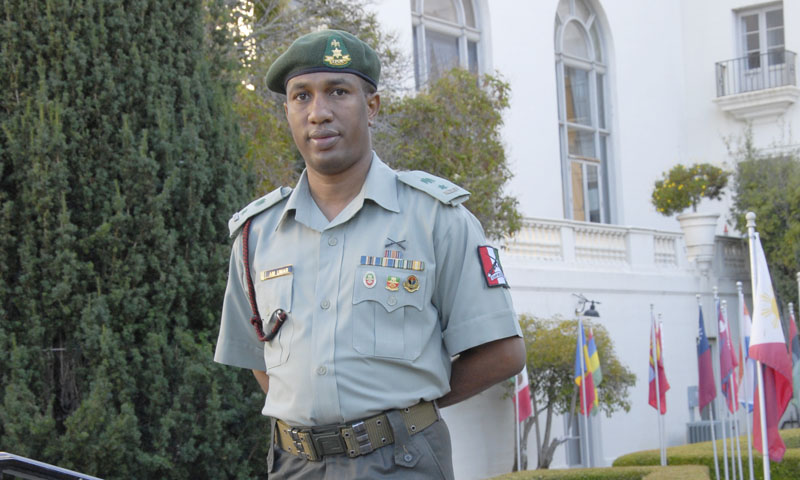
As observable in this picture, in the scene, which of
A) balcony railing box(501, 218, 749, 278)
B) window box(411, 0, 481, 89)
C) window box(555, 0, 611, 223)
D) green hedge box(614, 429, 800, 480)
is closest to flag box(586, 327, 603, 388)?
green hedge box(614, 429, 800, 480)

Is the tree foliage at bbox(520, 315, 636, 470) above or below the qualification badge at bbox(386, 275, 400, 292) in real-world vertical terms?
below

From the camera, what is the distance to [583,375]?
43.2 feet

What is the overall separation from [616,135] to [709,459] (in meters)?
10.3

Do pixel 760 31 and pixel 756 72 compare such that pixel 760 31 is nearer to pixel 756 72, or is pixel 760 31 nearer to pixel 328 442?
pixel 756 72

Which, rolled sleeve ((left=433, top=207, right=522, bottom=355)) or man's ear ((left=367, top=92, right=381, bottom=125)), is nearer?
rolled sleeve ((left=433, top=207, right=522, bottom=355))

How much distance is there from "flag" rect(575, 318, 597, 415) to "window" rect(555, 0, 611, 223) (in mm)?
7774

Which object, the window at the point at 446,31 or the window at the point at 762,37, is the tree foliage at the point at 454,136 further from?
the window at the point at 762,37

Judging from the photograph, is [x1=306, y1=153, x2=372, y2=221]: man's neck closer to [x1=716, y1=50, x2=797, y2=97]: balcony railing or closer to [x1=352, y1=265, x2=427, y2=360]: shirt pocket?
[x1=352, y1=265, x2=427, y2=360]: shirt pocket

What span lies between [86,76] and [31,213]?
32.2 inches

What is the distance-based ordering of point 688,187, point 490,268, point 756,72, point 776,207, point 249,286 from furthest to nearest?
1. point 756,72
2. point 776,207
3. point 688,187
4. point 249,286
5. point 490,268

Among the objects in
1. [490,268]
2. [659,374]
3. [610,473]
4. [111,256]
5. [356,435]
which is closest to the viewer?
[356,435]

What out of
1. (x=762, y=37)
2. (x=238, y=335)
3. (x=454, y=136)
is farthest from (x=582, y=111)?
(x=238, y=335)

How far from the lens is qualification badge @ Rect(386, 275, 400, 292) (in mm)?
2768

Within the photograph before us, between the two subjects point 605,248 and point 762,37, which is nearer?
point 605,248
